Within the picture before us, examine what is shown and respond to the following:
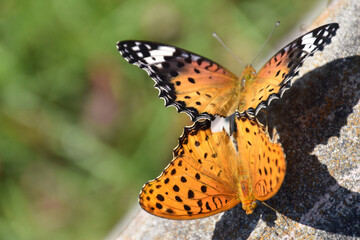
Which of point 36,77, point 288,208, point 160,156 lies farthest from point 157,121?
point 288,208

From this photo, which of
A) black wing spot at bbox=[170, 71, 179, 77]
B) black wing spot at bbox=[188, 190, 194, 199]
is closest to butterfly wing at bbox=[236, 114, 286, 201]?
black wing spot at bbox=[188, 190, 194, 199]

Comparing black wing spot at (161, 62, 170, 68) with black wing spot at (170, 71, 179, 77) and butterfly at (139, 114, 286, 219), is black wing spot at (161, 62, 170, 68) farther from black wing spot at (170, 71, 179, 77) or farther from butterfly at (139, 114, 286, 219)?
butterfly at (139, 114, 286, 219)

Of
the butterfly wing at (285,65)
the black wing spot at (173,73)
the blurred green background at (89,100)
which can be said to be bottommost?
the blurred green background at (89,100)

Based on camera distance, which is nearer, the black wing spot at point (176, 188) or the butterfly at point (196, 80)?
the black wing spot at point (176, 188)

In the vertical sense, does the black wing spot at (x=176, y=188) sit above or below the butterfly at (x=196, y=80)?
below

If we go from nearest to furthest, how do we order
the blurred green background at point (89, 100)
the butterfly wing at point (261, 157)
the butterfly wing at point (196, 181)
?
the butterfly wing at point (261, 157) < the butterfly wing at point (196, 181) < the blurred green background at point (89, 100)

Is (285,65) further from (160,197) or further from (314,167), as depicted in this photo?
(160,197)

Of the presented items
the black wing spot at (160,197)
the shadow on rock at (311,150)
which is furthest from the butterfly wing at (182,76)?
the black wing spot at (160,197)

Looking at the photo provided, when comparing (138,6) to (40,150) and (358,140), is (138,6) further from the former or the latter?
(358,140)

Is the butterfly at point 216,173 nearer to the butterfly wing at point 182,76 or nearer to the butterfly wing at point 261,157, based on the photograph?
the butterfly wing at point 261,157
